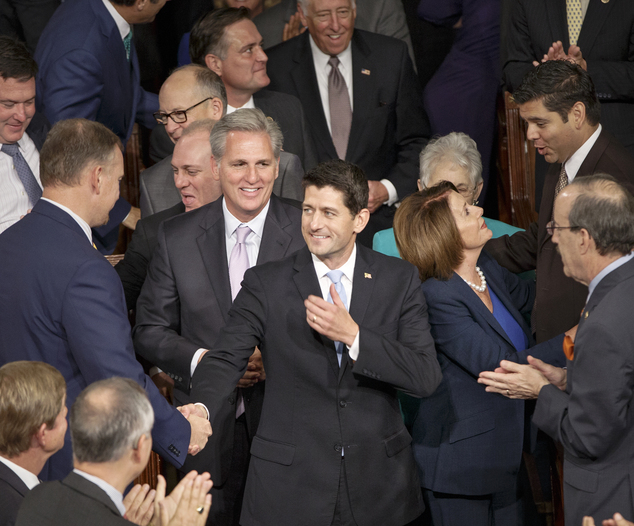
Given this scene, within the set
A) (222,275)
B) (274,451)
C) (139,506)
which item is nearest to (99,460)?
(139,506)

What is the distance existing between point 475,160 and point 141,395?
7.84ft

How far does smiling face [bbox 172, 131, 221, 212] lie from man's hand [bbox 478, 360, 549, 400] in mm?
1426

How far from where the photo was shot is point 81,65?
4.18m

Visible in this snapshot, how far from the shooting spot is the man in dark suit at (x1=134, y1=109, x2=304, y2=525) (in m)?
3.00

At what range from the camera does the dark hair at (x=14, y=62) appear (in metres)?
3.55

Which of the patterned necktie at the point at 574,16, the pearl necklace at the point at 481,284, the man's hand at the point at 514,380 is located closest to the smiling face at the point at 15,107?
the pearl necklace at the point at 481,284

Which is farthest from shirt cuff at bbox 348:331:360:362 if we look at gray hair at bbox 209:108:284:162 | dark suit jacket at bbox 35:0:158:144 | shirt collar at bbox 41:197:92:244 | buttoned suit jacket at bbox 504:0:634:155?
dark suit jacket at bbox 35:0:158:144

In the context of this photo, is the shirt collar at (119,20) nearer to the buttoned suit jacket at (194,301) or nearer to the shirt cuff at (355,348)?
the buttoned suit jacket at (194,301)

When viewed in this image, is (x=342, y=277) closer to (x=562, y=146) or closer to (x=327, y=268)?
(x=327, y=268)

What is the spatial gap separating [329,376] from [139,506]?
706 millimetres

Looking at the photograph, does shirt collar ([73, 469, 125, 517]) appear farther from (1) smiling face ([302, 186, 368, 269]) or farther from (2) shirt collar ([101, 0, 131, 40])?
(2) shirt collar ([101, 0, 131, 40])

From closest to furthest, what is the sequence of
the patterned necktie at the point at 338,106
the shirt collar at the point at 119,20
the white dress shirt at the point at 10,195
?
the white dress shirt at the point at 10,195 < the shirt collar at the point at 119,20 < the patterned necktie at the point at 338,106

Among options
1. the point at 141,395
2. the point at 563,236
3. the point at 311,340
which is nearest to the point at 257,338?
the point at 311,340

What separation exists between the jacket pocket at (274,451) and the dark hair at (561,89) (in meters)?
1.82
